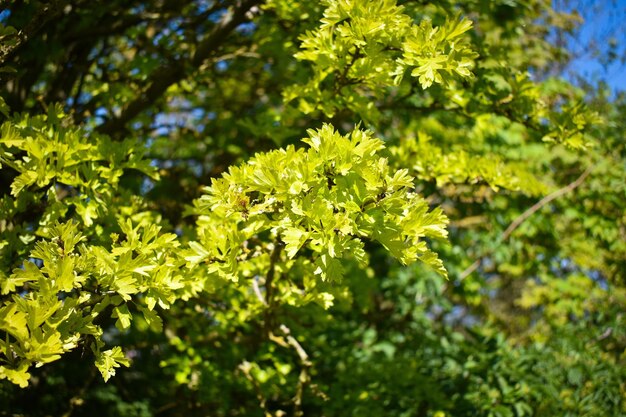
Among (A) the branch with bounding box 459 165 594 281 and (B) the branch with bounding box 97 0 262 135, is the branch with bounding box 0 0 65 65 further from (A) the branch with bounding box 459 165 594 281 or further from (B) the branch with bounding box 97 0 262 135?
(A) the branch with bounding box 459 165 594 281

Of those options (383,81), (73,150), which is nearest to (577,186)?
(383,81)

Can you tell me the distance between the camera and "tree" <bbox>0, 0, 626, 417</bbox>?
5.56ft

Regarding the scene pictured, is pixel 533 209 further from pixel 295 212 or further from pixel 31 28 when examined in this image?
pixel 31 28

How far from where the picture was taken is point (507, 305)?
10.5 metres

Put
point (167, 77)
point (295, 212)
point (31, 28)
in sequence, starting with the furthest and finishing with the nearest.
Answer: point (167, 77), point (31, 28), point (295, 212)

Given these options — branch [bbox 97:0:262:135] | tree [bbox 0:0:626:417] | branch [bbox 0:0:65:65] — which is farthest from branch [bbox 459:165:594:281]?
branch [bbox 0:0:65:65]

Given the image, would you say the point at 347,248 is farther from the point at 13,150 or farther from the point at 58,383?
the point at 58,383

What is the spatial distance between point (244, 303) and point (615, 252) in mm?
4067

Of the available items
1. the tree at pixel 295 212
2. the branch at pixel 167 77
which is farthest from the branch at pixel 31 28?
the branch at pixel 167 77

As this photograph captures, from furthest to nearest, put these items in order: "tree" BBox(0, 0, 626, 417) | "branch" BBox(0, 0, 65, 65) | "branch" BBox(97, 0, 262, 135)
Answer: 1. "branch" BBox(97, 0, 262, 135)
2. "branch" BBox(0, 0, 65, 65)
3. "tree" BBox(0, 0, 626, 417)

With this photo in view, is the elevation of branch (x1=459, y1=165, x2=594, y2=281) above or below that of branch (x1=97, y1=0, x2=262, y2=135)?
below

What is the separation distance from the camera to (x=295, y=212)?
62.1 inches

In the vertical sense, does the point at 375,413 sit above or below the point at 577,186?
below

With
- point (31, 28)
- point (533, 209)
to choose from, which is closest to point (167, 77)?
point (31, 28)
